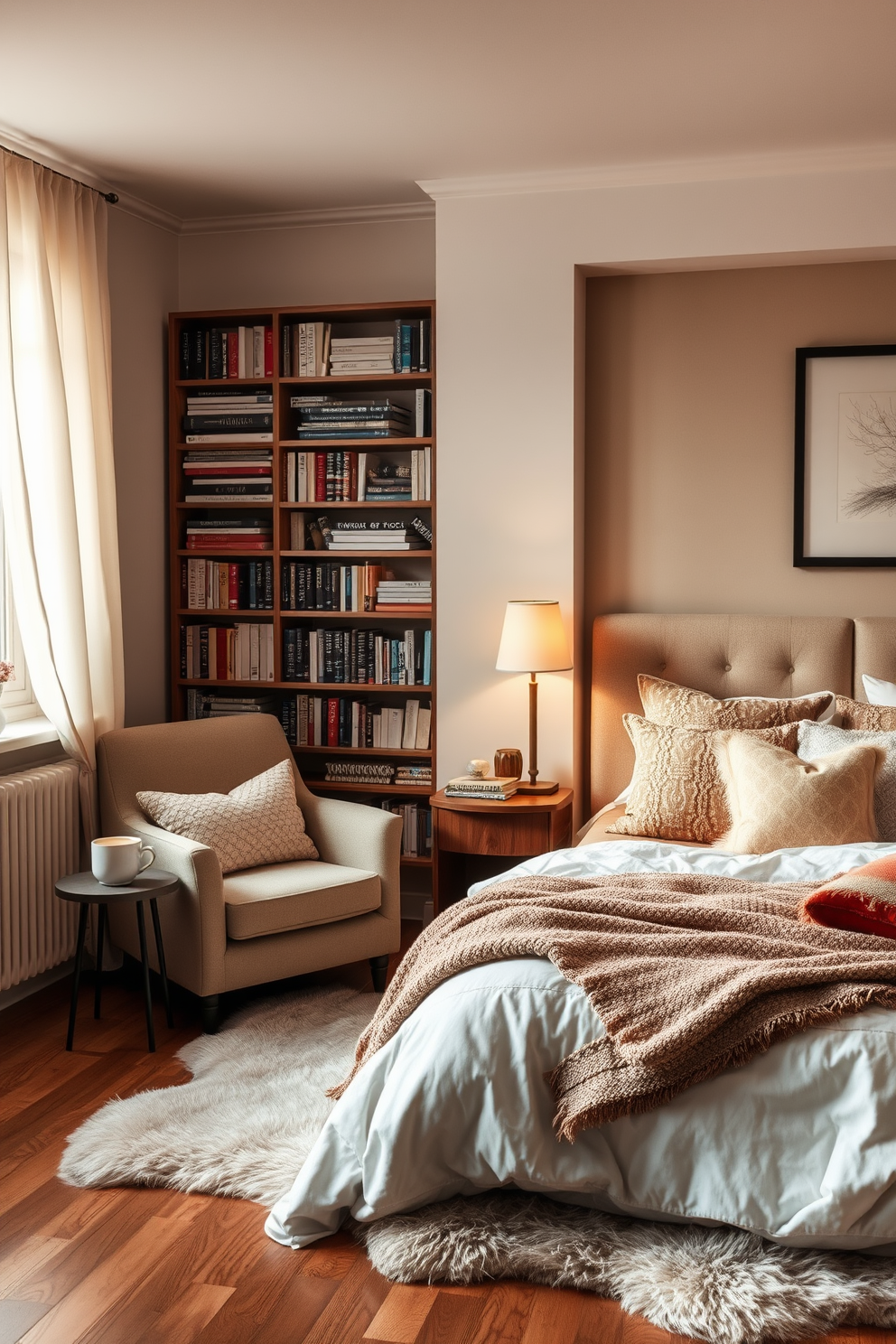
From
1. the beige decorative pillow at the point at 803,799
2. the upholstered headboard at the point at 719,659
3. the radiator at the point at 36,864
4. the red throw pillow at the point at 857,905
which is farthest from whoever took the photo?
the upholstered headboard at the point at 719,659

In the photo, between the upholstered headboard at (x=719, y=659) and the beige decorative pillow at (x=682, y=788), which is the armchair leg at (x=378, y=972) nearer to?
the beige decorative pillow at (x=682, y=788)

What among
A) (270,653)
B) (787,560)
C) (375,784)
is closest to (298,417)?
(270,653)

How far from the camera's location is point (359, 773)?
4578 millimetres

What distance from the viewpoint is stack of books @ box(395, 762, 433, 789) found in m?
4.48

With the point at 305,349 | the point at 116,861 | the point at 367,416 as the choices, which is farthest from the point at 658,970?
the point at 305,349

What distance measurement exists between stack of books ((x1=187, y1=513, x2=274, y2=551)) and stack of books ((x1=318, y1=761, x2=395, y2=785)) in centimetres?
89

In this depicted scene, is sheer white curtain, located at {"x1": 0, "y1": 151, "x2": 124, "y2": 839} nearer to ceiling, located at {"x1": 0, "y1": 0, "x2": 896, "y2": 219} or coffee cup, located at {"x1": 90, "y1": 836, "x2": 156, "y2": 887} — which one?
ceiling, located at {"x1": 0, "y1": 0, "x2": 896, "y2": 219}

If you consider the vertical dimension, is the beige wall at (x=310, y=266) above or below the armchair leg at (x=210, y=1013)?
above

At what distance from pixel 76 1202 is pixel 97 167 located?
10.6 ft

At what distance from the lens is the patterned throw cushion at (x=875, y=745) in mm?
3322

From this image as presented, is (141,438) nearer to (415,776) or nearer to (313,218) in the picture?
(313,218)

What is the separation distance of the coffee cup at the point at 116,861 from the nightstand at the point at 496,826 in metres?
1.03

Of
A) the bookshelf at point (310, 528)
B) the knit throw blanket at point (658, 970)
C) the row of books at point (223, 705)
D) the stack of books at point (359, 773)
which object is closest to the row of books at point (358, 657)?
the bookshelf at point (310, 528)

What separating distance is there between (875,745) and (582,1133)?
1.59 metres
